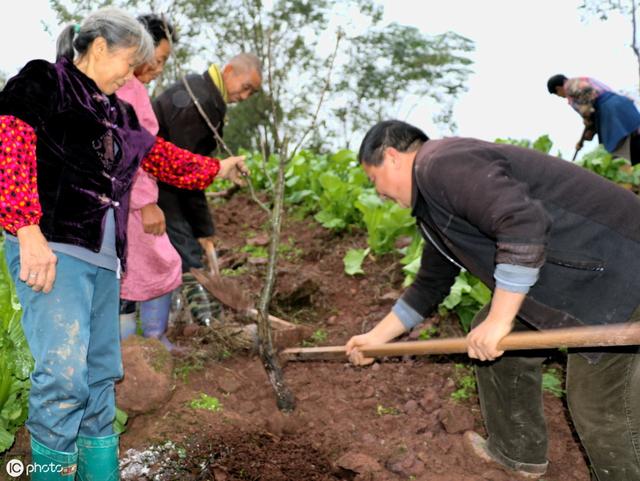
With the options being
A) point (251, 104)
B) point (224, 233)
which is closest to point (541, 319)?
point (224, 233)

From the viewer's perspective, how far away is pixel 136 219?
11.1ft

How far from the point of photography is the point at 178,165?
305 cm

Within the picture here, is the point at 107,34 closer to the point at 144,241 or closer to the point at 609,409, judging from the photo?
the point at 144,241

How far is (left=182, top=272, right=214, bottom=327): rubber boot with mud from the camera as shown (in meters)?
4.17

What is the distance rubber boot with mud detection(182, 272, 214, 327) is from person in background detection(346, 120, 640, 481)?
2.05 meters

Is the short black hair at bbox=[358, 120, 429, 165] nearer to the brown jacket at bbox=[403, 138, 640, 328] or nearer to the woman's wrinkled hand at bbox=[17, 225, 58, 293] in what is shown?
the brown jacket at bbox=[403, 138, 640, 328]

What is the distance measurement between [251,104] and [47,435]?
25.6 metres

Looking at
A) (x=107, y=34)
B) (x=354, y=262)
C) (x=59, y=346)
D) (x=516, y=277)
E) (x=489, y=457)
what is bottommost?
(x=354, y=262)

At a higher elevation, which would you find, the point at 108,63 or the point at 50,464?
the point at 108,63

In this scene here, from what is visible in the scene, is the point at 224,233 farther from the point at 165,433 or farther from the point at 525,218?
the point at 525,218

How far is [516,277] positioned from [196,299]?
2597mm

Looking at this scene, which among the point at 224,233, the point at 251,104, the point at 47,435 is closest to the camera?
the point at 47,435

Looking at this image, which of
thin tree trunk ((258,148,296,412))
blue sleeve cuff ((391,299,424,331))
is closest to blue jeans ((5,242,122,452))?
thin tree trunk ((258,148,296,412))

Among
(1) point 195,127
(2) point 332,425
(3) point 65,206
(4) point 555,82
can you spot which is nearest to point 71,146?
(3) point 65,206
